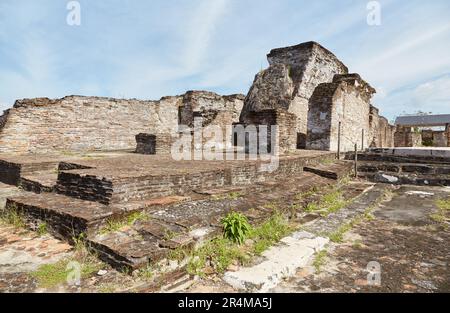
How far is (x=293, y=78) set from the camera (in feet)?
43.5

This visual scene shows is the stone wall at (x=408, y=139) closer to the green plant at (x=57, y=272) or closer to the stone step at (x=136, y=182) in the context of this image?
the stone step at (x=136, y=182)

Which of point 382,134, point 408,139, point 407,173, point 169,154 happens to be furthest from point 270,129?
point 408,139

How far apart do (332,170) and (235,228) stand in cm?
530

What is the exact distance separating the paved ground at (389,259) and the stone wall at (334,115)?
20.1ft

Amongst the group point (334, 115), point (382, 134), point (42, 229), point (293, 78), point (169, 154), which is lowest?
point (42, 229)

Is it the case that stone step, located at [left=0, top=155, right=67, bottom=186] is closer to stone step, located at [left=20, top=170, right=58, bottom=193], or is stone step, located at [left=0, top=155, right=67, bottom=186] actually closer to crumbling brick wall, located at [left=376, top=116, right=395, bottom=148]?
stone step, located at [left=20, top=170, right=58, bottom=193]

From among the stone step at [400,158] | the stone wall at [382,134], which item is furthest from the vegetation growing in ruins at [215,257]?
the stone wall at [382,134]

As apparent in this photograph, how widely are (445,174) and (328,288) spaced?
7545 mm

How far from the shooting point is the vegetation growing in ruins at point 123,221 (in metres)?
3.11

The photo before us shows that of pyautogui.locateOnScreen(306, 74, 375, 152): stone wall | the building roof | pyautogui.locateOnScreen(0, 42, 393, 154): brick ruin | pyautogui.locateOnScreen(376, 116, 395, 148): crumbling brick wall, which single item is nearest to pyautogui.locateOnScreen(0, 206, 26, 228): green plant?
pyautogui.locateOnScreen(0, 42, 393, 154): brick ruin

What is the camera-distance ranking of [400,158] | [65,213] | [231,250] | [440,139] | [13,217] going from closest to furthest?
1. [231,250]
2. [65,213]
3. [13,217]
4. [400,158]
5. [440,139]

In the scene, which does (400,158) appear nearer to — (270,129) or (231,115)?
(270,129)
